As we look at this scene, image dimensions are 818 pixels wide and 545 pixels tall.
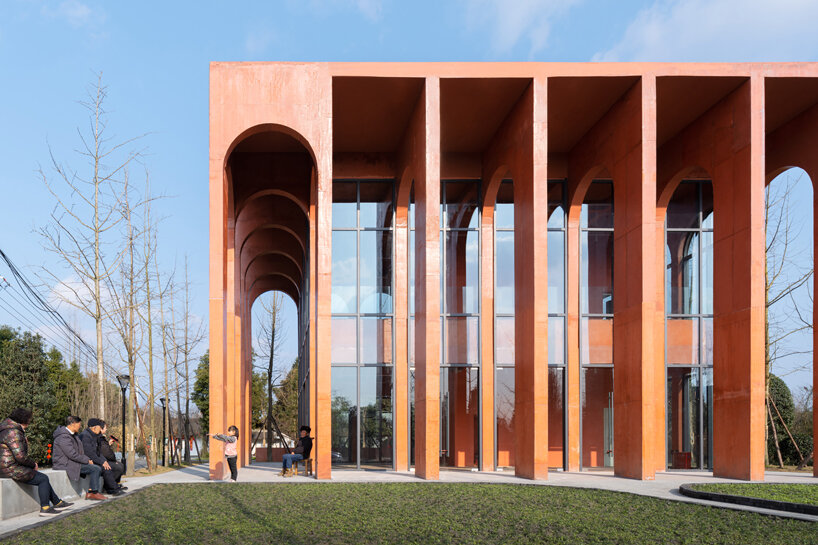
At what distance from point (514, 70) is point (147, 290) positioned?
1460 cm

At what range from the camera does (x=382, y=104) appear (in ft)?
64.3

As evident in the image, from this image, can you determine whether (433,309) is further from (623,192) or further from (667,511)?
(667,511)

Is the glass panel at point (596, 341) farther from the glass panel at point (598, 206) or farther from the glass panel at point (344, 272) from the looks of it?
the glass panel at point (344, 272)

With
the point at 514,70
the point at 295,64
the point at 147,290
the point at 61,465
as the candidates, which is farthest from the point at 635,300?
the point at 147,290

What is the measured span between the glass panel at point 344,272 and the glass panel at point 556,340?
565cm

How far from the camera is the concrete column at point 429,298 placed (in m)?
17.5

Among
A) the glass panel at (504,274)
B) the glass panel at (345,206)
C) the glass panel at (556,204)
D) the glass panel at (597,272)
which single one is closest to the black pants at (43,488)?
the glass panel at (345,206)

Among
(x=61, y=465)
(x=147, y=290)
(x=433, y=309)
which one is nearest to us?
(x=61, y=465)

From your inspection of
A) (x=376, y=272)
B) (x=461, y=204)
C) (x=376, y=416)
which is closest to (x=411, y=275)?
(x=376, y=272)

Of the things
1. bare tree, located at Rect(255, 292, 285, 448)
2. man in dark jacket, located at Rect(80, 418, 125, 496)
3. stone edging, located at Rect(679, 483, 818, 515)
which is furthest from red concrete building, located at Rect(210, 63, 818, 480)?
bare tree, located at Rect(255, 292, 285, 448)

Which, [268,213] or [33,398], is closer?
[268,213]

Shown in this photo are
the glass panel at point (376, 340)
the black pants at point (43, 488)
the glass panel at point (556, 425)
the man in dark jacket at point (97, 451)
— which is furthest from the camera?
the glass panel at point (376, 340)

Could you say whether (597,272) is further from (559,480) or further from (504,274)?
(559,480)

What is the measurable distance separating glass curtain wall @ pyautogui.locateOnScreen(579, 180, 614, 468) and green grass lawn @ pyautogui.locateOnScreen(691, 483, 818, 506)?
258 inches
